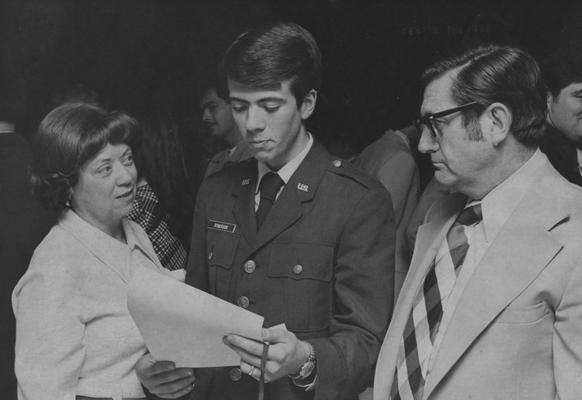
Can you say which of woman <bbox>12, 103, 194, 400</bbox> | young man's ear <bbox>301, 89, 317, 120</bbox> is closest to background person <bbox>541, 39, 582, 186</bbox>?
young man's ear <bbox>301, 89, 317, 120</bbox>

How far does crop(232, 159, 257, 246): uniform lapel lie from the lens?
2.41 metres

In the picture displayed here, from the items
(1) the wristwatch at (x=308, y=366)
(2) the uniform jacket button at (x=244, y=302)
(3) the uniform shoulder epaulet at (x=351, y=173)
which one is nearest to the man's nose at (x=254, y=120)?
(3) the uniform shoulder epaulet at (x=351, y=173)

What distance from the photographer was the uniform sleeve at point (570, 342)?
1881 mm

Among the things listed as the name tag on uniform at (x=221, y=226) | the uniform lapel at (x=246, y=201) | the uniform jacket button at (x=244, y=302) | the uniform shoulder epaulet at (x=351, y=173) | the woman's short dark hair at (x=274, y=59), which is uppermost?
the woman's short dark hair at (x=274, y=59)

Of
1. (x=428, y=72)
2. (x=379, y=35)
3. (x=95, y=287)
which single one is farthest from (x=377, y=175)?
(x=95, y=287)

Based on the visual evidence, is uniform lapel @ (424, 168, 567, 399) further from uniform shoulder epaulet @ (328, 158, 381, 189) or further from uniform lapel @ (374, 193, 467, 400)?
uniform shoulder epaulet @ (328, 158, 381, 189)

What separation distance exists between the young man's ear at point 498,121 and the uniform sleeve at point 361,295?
40 cm

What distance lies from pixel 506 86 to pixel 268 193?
765 mm

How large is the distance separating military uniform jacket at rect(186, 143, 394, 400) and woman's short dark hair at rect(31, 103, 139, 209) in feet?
1.62

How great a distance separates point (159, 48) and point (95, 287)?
1.44 m

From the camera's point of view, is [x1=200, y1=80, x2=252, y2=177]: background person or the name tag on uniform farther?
[x1=200, y1=80, x2=252, y2=177]: background person

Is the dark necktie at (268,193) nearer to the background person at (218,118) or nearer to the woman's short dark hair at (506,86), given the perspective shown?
the woman's short dark hair at (506,86)

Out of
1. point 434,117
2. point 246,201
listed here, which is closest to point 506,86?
point 434,117

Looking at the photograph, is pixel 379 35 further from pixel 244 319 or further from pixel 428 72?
pixel 244 319
